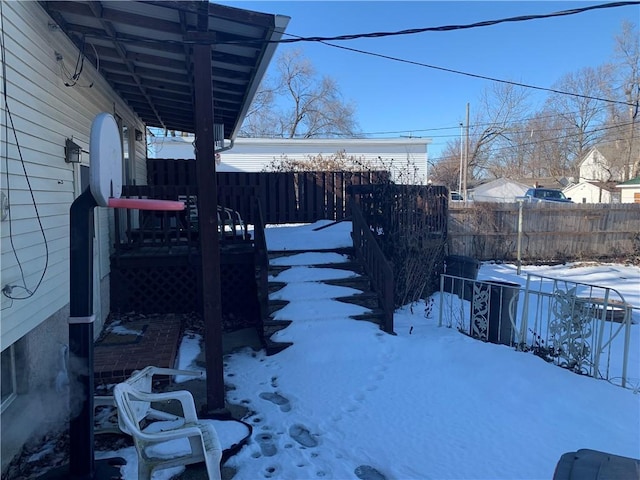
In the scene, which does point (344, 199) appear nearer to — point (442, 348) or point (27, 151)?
point (442, 348)

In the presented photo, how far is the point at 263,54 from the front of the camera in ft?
16.1

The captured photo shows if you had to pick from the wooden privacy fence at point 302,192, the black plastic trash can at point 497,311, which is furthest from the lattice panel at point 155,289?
the wooden privacy fence at point 302,192

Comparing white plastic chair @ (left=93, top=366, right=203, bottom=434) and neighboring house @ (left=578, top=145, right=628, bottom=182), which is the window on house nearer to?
white plastic chair @ (left=93, top=366, right=203, bottom=434)

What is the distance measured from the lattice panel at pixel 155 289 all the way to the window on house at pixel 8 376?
3.16 metres

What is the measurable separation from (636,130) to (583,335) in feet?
117

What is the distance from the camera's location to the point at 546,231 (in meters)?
13.7

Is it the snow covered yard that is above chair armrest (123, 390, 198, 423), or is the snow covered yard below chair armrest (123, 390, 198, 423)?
below

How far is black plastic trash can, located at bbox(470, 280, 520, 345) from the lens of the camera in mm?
5508

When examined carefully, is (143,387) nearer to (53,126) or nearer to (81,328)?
(81,328)

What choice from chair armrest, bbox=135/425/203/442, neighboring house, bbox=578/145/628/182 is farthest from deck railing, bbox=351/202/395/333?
neighboring house, bbox=578/145/628/182

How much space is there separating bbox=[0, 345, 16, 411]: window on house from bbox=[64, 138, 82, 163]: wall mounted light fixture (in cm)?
203

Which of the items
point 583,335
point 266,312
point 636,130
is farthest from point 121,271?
point 636,130

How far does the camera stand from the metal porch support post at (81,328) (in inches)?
97.6

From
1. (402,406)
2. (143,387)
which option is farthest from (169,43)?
(402,406)
